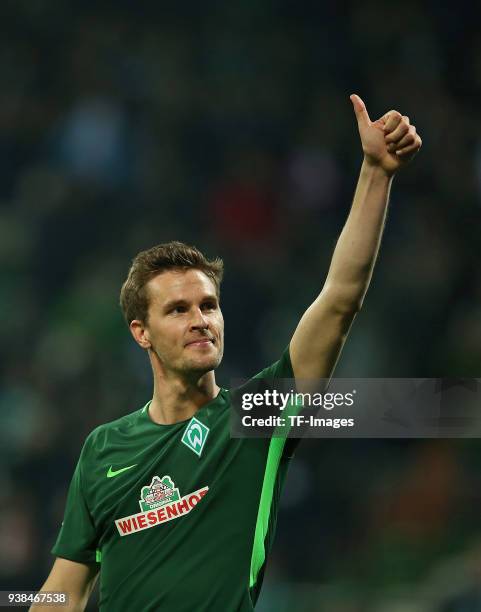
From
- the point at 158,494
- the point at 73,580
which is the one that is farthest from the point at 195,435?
the point at 73,580

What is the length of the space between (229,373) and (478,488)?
6.17ft

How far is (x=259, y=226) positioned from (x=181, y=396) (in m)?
4.47

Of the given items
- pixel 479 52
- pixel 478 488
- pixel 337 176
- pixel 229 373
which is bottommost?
pixel 478 488

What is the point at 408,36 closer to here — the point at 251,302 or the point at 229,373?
the point at 251,302

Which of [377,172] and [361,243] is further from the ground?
[377,172]

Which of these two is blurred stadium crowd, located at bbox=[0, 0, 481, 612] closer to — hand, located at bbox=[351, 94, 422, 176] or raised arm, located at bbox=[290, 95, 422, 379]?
raised arm, located at bbox=[290, 95, 422, 379]

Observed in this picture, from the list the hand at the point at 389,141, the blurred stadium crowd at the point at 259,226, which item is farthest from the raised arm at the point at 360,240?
the blurred stadium crowd at the point at 259,226

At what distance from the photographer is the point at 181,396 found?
3119 mm

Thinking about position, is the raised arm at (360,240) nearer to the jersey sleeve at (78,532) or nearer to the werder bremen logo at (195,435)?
the werder bremen logo at (195,435)

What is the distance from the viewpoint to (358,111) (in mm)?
2713

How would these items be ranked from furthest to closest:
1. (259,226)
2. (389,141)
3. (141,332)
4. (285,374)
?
(259,226)
(141,332)
(285,374)
(389,141)

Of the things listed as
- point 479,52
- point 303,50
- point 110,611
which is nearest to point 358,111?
point 110,611

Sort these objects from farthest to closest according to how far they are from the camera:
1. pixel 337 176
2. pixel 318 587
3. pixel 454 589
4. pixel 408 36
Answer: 1. pixel 408 36
2. pixel 337 176
3. pixel 318 587
4. pixel 454 589

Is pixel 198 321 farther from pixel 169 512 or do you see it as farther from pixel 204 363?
pixel 169 512
